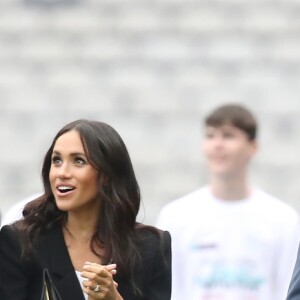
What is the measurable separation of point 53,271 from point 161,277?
404 millimetres

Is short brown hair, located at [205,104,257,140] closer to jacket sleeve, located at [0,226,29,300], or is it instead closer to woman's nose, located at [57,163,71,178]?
woman's nose, located at [57,163,71,178]

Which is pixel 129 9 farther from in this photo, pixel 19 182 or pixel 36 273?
pixel 36 273

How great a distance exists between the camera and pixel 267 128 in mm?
16016

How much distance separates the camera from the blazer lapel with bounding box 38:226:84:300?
19.5 ft

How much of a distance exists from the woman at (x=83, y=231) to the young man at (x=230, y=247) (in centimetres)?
256

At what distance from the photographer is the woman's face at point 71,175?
5941mm

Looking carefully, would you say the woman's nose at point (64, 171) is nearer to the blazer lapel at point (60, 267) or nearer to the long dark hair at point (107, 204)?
the long dark hair at point (107, 204)

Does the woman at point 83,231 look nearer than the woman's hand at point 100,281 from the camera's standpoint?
No

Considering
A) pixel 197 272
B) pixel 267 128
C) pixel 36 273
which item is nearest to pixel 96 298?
pixel 36 273

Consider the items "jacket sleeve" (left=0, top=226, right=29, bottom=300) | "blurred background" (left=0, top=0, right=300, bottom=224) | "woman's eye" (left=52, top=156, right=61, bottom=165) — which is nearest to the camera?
"jacket sleeve" (left=0, top=226, right=29, bottom=300)

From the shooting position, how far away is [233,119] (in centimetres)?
933

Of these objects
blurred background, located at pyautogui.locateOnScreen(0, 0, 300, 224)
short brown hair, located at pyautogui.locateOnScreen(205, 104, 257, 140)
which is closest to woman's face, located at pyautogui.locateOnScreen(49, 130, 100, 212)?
short brown hair, located at pyautogui.locateOnScreen(205, 104, 257, 140)

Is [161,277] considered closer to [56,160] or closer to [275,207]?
[56,160]

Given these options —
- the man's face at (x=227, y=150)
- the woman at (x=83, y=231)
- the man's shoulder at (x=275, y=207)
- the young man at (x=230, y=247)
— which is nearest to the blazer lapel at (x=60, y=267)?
the woman at (x=83, y=231)
